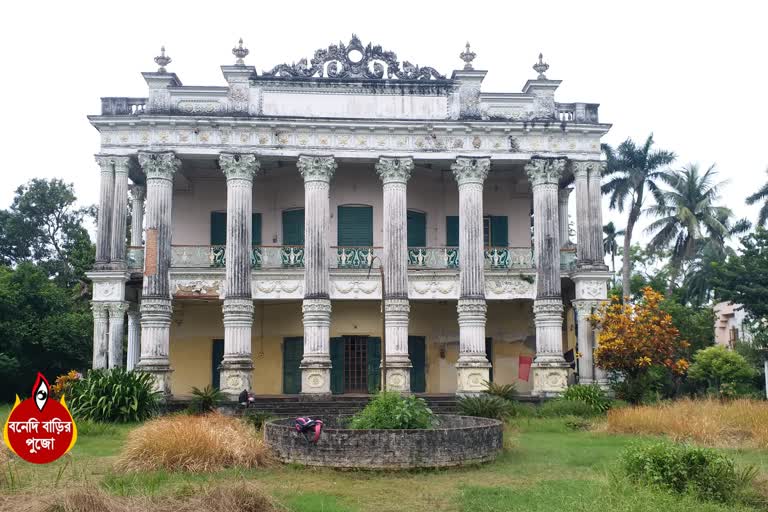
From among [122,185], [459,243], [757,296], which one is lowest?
[757,296]

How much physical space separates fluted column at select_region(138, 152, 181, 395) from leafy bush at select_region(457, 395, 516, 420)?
28.7 feet

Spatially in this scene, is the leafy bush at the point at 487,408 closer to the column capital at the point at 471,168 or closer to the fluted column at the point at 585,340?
Result: the fluted column at the point at 585,340

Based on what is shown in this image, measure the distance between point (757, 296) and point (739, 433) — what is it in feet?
44.6

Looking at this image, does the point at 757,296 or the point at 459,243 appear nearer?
the point at 459,243

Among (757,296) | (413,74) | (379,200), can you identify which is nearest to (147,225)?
(379,200)

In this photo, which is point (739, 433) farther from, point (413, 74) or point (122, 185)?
point (122, 185)

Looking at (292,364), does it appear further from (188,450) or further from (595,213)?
(188,450)

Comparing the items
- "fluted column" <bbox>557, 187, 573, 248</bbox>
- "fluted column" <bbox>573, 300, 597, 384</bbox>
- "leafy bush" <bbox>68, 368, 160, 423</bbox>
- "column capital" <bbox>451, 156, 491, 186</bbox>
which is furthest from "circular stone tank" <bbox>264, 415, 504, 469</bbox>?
"fluted column" <bbox>557, 187, 573, 248</bbox>

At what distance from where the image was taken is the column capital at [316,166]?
23.7 metres

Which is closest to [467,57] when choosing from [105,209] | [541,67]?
[541,67]

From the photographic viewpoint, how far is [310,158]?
77.9 ft

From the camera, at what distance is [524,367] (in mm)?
26500

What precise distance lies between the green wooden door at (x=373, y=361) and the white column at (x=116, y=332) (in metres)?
7.67

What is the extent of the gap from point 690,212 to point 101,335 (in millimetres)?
29050
